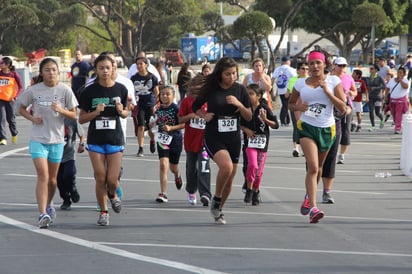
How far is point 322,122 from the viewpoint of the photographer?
38.2 ft

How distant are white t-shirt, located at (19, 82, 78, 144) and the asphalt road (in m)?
0.98

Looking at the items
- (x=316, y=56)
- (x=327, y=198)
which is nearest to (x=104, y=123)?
(x=316, y=56)

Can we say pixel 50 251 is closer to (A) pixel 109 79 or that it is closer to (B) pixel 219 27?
(A) pixel 109 79

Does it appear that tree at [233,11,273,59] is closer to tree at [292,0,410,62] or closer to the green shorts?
tree at [292,0,410,62]

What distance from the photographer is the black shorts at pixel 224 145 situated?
1126 cm

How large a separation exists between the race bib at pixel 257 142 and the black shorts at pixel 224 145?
1.85m

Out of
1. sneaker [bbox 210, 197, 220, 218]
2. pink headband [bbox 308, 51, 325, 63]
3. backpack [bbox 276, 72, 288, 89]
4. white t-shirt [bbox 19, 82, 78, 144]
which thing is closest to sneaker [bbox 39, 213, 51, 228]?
white t-shirt [bbox 19, 82, 78, 144]

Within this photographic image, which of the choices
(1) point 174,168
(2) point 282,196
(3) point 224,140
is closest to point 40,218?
(3) point 224,140

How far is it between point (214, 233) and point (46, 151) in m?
2.00

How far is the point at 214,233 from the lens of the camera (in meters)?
10.7

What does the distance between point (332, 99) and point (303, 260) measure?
296 cm

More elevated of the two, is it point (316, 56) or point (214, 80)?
point (316, 56)

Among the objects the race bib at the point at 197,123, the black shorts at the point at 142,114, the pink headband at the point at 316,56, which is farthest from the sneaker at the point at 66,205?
the black shorts at the point at 142,114

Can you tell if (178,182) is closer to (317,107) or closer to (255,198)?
(255,198)
